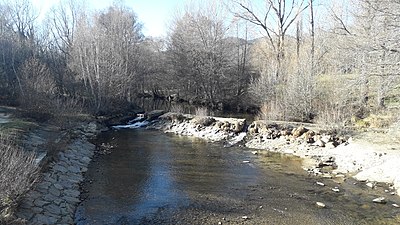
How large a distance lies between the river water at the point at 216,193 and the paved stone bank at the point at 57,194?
1.19 feet

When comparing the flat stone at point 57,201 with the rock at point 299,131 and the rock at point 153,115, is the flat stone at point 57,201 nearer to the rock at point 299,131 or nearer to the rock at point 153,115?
the rock at point 299,131

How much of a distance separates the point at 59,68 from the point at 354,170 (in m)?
29.7

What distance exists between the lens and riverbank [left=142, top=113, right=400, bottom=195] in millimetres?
13172

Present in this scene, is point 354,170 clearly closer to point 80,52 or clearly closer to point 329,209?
point 329,209

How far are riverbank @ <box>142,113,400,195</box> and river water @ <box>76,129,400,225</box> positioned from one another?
919 millimetres

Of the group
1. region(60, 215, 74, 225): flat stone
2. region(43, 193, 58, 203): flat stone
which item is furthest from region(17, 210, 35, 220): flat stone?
region(43, 193, 58, 203): flat stone

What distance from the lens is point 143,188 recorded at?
11.8m

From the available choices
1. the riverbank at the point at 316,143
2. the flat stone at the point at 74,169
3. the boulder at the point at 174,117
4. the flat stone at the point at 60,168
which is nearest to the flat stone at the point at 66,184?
the flat stone at the point at 60,168

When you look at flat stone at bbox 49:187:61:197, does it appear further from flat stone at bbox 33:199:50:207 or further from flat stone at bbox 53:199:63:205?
flat stone at bbox 33:199:50:207

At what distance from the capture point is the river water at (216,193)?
940 cm

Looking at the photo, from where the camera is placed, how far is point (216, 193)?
37.1ft

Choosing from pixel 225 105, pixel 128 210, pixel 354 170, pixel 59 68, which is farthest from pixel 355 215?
pixel 59 68

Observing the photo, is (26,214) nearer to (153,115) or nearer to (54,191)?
(54,191)

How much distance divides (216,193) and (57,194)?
4861 mm
